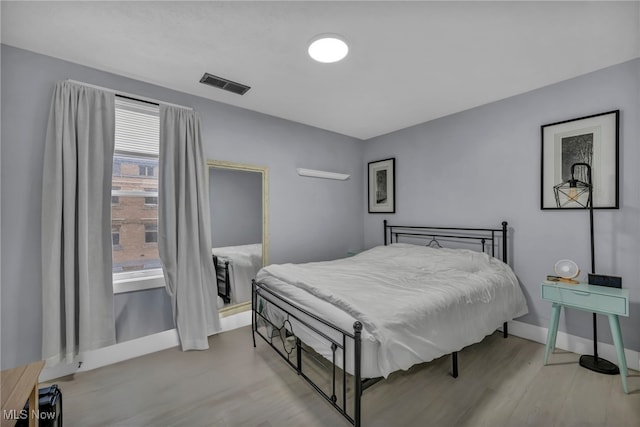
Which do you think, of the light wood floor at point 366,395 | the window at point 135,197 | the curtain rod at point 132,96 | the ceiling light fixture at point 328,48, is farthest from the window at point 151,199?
the ceiling light fixture at point 328,48

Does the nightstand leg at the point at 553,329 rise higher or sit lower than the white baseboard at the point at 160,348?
higher

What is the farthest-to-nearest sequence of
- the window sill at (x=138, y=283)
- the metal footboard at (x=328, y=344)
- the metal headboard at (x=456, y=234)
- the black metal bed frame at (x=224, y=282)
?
the black metal bed frame at (x=224, y=282) < the metal headboard at (x=456, y=234) < the window sill at (x=138, y=283) < the metal footboard at (x=328, y=344)

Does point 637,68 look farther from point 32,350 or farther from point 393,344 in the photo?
point 32,350

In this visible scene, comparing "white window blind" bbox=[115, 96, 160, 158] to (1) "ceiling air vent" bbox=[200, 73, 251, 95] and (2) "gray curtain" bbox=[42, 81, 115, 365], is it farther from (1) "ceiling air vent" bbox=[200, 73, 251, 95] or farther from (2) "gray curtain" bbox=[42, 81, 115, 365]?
(1) "ceiling air vent" bbox=[200, 73, 251, 95]

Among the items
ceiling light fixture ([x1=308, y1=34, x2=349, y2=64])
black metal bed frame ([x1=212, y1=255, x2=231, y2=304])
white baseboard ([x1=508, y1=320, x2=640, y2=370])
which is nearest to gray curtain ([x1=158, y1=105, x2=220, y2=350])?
black metal bed frame ([x1=212, y1=255, x2=231, y2=304])

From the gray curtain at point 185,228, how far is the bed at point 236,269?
0.28 meters

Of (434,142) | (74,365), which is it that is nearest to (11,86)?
(74,365)

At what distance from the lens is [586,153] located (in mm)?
2545

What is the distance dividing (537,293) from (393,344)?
2191 mm

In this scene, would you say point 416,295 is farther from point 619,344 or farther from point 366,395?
point 619,344

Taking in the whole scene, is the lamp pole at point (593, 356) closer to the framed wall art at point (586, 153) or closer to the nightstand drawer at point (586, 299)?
the framed wall art at point (586, 153)

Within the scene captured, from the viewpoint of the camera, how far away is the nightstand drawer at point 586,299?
2.04 metres

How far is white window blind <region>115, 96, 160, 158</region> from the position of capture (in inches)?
103

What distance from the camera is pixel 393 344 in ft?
5.35
